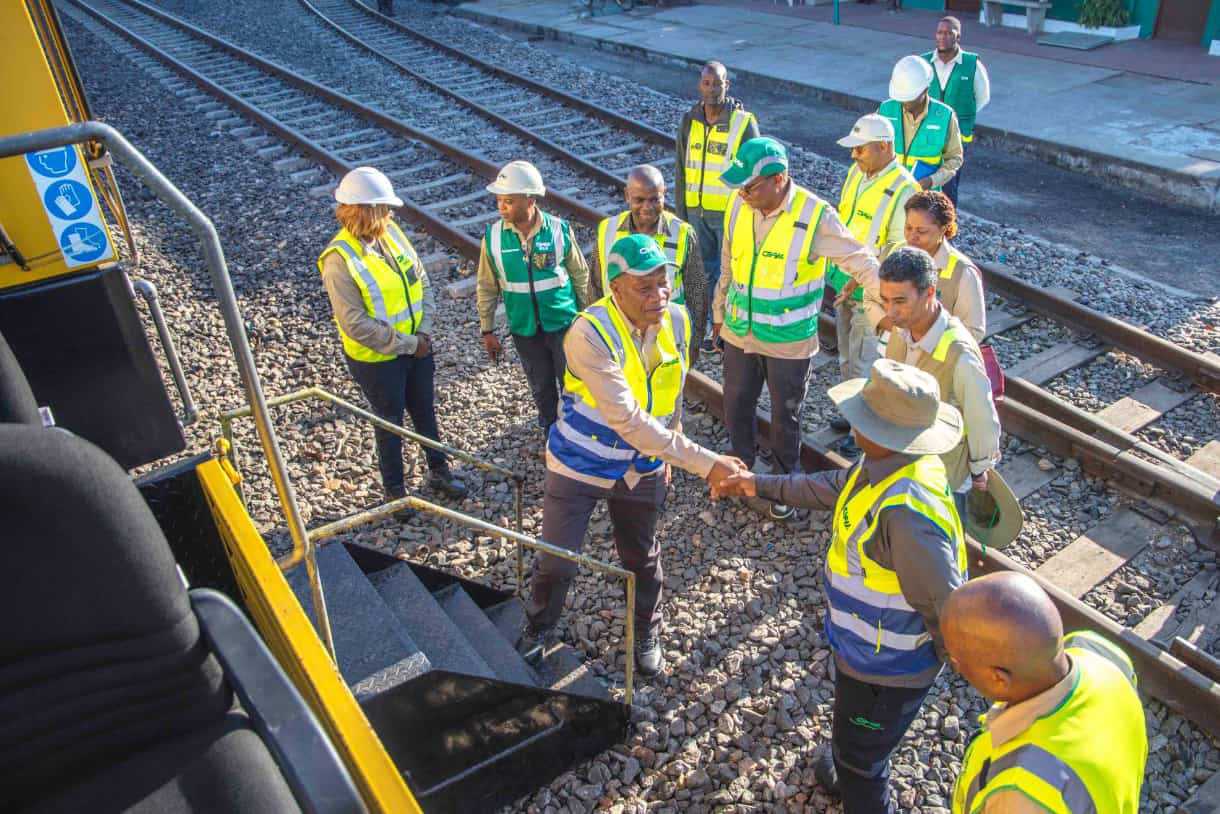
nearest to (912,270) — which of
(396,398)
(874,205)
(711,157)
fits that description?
(874,205)

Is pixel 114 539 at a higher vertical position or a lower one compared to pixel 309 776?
higher

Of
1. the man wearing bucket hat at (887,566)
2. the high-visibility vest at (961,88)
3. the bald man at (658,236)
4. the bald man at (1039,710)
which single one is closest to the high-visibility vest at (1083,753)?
the bald man at (1039,710)

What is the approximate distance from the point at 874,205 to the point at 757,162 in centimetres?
127

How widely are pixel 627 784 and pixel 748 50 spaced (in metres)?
16.3

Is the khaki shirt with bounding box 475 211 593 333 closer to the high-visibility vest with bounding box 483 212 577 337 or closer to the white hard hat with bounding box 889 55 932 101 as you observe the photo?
the high-visibility vest with bounding box 483 212 577 337

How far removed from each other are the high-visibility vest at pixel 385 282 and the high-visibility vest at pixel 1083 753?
396 centimetres

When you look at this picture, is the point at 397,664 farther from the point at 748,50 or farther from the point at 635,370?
the point at 748,50

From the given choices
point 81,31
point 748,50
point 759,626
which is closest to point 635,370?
point 759,626

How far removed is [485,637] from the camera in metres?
4.66

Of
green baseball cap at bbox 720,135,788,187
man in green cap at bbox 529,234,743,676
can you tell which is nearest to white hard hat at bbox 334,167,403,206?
man in green cap at bbox 529,234,743,676

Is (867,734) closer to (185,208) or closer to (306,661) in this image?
(306,661)

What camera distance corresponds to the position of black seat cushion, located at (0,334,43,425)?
2.88 metres

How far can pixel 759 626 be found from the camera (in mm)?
5027

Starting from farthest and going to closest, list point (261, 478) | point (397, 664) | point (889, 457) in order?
point (261, 478) → point (397, 664) → point (889, 457)
